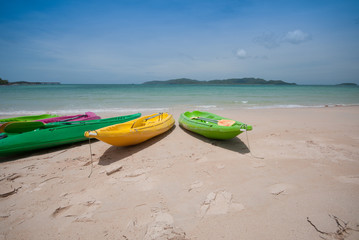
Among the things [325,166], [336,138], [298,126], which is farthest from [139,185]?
[298,126]

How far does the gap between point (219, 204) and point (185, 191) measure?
634mm

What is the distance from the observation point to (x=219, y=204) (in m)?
2.54

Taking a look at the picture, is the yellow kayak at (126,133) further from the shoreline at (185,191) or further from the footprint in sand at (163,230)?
the footprint in sand at (163,230)

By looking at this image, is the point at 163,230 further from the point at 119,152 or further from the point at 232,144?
the point at 232,144

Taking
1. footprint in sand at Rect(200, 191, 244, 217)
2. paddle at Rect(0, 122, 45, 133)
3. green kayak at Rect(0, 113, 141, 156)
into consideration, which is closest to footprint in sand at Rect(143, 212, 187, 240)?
footprint in sand at Rect(200, 191, 244, 217)

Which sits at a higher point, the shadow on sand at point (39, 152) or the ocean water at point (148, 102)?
the ocean water at point (148, 102)

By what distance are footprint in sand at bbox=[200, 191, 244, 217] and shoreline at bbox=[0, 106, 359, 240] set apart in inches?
0.6

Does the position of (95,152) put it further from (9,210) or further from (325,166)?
(325,166)

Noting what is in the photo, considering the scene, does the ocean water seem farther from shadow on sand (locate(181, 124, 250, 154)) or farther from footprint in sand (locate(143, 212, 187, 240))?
footprint in sand (locate(143, 212, 187, 240))

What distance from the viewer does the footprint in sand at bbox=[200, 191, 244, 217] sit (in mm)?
2409

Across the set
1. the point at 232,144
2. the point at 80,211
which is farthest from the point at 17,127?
the point at 232,144

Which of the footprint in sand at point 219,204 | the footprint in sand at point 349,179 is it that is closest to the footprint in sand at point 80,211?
the footprint in sand at point 219,204

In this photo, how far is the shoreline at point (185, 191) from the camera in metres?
2.18

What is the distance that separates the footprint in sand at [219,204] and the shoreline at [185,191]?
0.05 ft
